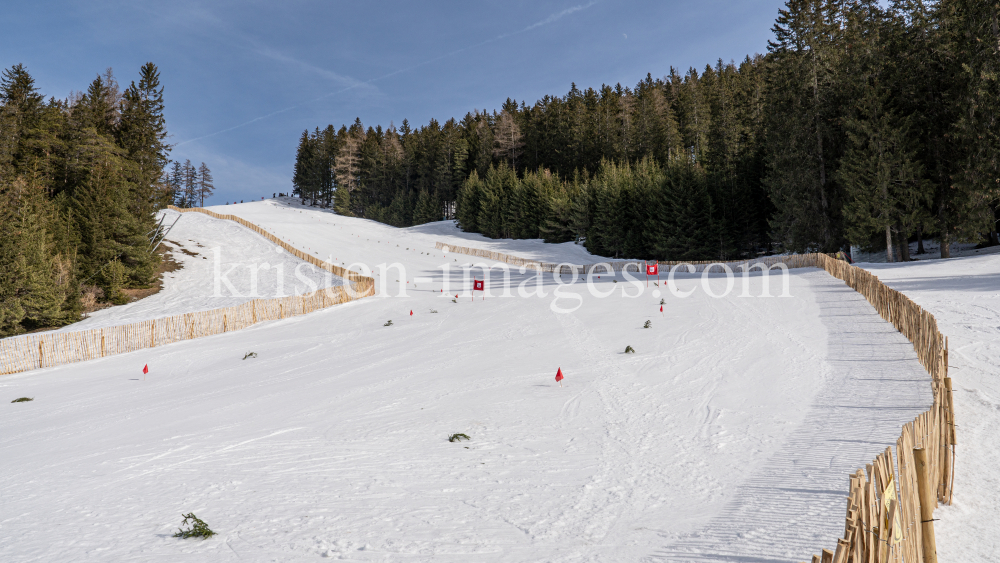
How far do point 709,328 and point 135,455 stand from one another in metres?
16.0

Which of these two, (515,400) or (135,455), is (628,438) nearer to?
(515,400)

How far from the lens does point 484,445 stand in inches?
317

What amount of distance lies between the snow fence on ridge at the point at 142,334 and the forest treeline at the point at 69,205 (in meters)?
4.52

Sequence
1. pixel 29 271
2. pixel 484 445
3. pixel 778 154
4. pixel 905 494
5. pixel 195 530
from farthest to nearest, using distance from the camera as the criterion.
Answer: pixel 778 154, pixel 29 271, pixel 484 445, pixel 195 530, pixel 905 494

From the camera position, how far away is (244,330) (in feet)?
78.9

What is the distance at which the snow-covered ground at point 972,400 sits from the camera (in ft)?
16.8

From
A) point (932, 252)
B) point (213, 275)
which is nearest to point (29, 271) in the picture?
point (213, 275)

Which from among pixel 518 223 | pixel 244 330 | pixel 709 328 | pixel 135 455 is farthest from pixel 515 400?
pixel 518 223

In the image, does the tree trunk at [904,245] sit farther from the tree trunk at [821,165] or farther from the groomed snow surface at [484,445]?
the groomed snow surface at [484,445]

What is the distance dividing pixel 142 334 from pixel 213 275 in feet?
71.4

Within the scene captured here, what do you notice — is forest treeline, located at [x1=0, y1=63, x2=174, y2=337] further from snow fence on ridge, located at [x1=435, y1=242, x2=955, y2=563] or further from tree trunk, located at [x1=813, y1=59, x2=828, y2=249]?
tree trunk, located at [x1=813, y1=59, x2=828, y2=249]

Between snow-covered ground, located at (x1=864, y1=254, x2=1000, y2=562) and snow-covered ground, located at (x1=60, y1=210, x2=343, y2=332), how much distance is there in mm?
34350

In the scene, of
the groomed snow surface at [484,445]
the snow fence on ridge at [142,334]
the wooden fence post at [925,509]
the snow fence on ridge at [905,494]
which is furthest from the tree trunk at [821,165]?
the wooden fence post at [925,509]

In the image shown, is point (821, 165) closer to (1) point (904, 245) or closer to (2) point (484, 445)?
(1) point (904, 245)
